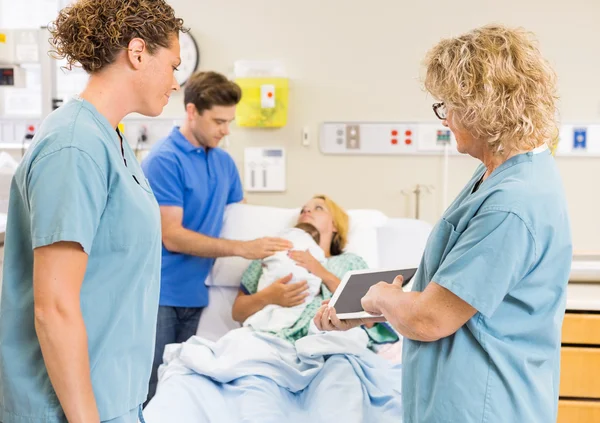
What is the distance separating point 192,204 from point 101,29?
1492 mm

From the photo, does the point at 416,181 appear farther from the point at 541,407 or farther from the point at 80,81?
the point at 541,407

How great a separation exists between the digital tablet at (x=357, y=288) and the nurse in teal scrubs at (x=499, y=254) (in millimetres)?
313

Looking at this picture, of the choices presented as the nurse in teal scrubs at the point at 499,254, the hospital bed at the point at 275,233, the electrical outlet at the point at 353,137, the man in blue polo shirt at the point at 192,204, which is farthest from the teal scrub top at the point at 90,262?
the electrical outlet at the point at 353,137

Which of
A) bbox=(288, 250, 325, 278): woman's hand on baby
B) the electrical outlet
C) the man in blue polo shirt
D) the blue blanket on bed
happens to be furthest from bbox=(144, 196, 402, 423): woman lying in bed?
the electrical outlet

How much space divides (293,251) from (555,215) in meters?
1.51

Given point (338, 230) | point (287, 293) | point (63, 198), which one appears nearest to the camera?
point (63, 198)

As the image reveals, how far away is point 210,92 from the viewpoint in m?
2.46

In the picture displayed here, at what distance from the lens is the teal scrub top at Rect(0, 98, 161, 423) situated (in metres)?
1.02

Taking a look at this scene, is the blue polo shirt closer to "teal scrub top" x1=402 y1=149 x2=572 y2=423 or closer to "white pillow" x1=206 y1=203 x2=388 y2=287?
"white pillow" x1=206 y1=203 x2=388 y2=287

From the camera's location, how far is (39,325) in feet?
3.29

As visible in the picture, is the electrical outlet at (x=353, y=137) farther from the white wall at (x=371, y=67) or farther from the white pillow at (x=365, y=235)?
the white pillow at (x=365, y=235)

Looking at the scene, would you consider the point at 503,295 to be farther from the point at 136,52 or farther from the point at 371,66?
the point at 371,66

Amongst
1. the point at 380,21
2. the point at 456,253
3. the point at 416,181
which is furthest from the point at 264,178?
the point at 456,253

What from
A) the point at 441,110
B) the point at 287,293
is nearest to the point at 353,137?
the point at 287,293
